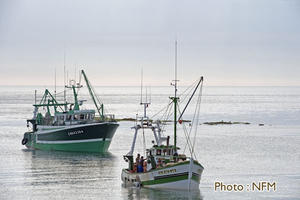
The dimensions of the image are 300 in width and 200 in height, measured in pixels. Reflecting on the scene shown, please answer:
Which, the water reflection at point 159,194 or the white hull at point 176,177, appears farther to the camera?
the water reflection at point 159,194

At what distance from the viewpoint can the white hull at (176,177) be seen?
43.0 m

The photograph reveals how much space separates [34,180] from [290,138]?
49834mm

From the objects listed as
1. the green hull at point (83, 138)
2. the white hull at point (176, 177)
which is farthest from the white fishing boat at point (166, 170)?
the green hull at point (83, 138)

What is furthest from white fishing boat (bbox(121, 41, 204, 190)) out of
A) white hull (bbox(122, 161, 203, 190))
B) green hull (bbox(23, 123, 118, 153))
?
green hull (bbox(23, 123, 118, 153))

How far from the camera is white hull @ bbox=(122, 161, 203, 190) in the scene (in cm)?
4300

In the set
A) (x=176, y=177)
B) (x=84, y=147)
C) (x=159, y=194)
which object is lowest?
(x=159, y=194)

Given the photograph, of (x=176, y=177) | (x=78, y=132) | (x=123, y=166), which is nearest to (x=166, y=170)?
(x=176, y=177)

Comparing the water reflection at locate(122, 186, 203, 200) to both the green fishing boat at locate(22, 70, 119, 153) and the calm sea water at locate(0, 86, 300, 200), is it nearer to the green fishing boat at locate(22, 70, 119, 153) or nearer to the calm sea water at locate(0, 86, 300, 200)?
the calm sea water at locate(0, 86, 300, 200)

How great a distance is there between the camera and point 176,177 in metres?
43.8

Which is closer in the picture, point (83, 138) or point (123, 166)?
point (123, 166)

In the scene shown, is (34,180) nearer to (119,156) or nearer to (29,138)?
(119,156)

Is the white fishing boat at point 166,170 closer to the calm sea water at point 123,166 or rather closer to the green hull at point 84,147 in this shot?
the calm sea water at point 123,166

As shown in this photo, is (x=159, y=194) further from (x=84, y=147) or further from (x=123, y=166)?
(x=84, y=147)

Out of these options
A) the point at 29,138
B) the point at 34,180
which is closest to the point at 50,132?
the point at 29,138
